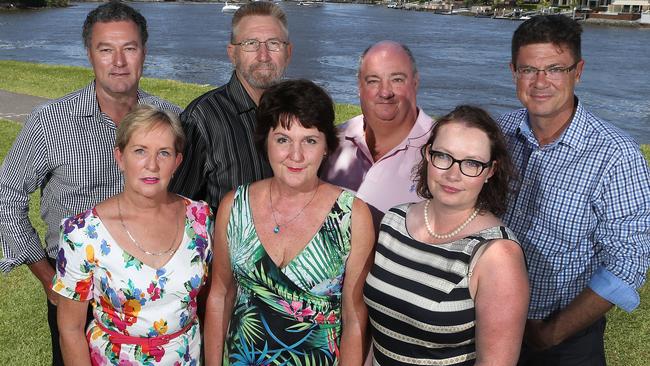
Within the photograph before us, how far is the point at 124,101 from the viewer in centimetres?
334

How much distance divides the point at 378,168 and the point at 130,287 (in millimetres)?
1509

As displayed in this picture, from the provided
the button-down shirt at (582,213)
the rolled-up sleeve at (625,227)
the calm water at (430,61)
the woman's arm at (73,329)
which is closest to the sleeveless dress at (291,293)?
the woman's arm at (73,329)

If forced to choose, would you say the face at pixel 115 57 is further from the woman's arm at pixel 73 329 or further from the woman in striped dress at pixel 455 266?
the woman in striped dress at pixel 455 266

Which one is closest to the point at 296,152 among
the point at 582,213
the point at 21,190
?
the point at 582,213

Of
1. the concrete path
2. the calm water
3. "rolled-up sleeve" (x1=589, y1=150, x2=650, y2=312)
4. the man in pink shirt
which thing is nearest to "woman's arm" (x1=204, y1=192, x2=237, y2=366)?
the man in pink shirt

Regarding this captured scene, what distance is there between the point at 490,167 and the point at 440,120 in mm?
291

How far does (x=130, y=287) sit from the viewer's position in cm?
268

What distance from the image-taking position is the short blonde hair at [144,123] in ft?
8.92

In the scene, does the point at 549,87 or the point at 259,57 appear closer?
the point at 549,87

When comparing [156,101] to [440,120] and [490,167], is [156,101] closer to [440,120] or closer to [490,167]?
[440,120]

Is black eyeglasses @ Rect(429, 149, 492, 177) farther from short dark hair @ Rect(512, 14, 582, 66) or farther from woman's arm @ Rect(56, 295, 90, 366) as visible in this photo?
woman's arm @ Rect(56, 295, 90, 366)

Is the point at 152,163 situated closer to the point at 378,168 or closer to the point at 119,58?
the point at 119,58

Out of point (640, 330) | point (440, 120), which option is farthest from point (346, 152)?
point (640, 330)

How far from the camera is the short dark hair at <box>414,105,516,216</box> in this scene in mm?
2479
